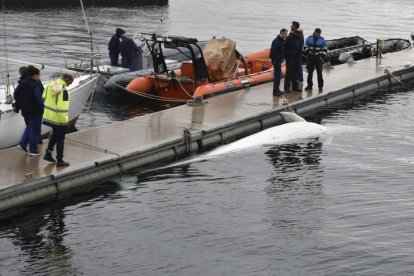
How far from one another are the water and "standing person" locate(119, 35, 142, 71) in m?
4.95

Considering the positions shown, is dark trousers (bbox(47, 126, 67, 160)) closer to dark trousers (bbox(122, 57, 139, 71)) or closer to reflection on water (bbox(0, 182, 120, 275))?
reflection on water (bbox(0, 182, 120, 275))

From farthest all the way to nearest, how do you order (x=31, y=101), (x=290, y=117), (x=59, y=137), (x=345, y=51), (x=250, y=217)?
(x=345, y=51), (x=290, y=117), (x=31, y=101), (x=59, y=137), (x=250, y=217)

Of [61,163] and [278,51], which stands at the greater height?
[278,51]

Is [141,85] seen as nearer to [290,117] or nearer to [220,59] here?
[220,59]

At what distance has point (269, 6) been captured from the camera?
69.6m

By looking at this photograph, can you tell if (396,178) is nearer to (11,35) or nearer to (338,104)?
(338,104)

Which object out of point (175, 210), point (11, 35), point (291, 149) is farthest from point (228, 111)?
point (11, 35)

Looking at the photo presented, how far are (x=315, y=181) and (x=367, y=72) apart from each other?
460 inches

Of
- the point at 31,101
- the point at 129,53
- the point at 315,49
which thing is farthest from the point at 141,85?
the point at 31,101

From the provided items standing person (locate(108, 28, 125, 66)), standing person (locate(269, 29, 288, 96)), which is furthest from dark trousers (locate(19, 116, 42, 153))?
standing person (locate(108, 28, 125, 66))

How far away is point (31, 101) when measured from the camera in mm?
14172

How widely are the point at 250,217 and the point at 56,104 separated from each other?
173 inches

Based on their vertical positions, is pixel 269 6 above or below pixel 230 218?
above

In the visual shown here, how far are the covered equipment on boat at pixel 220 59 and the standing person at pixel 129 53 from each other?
149 inches
